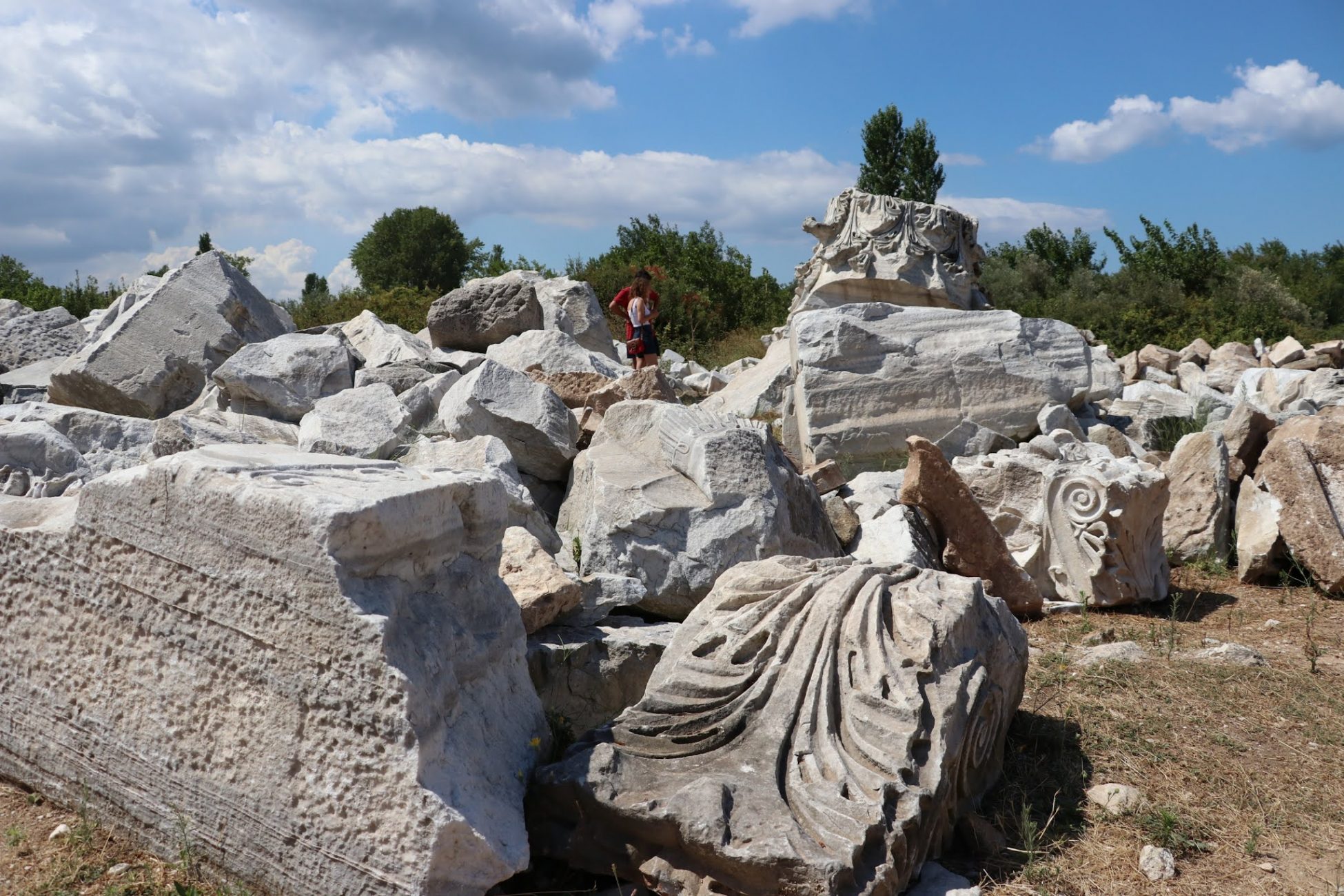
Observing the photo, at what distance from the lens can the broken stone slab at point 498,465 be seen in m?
4.43

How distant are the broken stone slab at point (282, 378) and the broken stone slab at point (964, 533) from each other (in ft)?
12.1

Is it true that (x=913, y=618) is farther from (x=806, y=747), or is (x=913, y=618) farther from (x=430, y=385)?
(x=430, y=385)

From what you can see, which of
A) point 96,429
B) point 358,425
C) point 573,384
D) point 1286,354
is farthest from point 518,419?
point 1286,354

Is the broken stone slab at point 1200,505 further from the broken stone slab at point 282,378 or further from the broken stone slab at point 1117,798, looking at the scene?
the broken stone slab at point 282,378

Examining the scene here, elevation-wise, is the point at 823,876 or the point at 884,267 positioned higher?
the point at 884,267

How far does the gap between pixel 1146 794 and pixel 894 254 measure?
7.88 meters

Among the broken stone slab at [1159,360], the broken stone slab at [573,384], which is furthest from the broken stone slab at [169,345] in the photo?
the broken stone slab at [1159,360]

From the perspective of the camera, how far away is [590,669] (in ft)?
11.6

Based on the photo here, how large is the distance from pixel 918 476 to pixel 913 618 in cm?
246

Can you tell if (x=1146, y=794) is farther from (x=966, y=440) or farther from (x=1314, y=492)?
(x=966, y=440)

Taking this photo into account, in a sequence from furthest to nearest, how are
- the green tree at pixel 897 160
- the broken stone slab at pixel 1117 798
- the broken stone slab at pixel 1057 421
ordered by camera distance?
the green tree at pixel 897 160 → the broken stone slab at pixel 1057 421 → the broken stone slab at pixel 1117 798

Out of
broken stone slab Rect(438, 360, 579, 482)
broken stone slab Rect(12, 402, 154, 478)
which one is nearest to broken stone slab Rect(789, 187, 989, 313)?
broken stone slab Rect(438, 360, 579, 482)

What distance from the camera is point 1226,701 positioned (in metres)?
3.98

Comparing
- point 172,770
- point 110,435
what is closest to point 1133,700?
point 172,770
